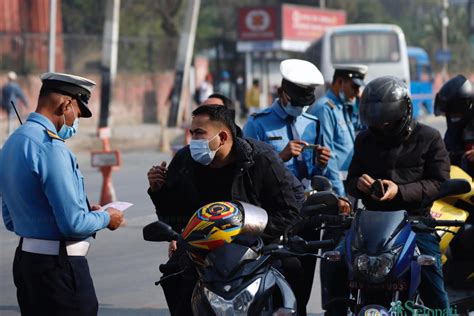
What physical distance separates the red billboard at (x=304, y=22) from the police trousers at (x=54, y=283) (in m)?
43.7

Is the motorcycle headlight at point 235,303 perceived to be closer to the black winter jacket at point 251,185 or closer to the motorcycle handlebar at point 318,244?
the motorcycle handlebar at point 318,244

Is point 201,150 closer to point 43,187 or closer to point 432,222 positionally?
point 43,187

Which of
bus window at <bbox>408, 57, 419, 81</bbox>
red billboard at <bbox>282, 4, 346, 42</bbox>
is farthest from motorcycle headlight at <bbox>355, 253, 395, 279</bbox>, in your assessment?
red billboard at <bbox>282, 4, 346, 42</bbox>

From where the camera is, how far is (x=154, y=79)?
41.7 meters

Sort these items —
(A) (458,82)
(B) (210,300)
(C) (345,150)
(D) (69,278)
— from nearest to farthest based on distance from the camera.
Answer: (B) (210,300)
(D) (69,278)
(A) (458,82)
(C) (345,150)

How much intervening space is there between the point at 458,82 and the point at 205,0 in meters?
67.5

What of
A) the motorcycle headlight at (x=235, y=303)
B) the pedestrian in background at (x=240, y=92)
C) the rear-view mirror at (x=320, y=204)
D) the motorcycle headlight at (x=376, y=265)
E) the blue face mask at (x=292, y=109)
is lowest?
the pedestrian in background at (x=240, y=92)

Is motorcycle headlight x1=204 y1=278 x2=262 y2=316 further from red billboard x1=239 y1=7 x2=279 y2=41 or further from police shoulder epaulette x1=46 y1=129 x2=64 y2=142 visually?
red billboard x1=239 y1=7 x2=279 y2=41

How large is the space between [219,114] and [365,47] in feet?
87.8

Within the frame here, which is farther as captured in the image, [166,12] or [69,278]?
[166,12]

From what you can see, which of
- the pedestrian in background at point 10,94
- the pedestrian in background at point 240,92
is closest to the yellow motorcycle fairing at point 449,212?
A: the pedestrian in background at point 10,94

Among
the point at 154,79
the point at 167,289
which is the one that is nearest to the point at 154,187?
the point at 167,289

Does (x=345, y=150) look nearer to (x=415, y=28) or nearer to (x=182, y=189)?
(x=182, y=189)

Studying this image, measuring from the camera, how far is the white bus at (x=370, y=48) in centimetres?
3134
